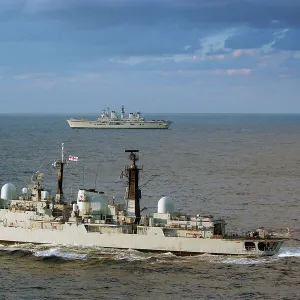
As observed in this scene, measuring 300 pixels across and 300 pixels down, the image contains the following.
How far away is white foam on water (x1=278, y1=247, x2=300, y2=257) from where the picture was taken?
150ft

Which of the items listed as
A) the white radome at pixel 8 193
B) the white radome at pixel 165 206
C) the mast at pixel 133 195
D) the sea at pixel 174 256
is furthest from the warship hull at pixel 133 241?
the white radome at pixel 8 193

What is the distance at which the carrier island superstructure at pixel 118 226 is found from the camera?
4559cm

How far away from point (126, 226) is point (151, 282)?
829 cm

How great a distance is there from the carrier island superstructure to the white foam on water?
734mm

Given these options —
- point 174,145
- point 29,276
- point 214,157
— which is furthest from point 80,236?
point 174,145

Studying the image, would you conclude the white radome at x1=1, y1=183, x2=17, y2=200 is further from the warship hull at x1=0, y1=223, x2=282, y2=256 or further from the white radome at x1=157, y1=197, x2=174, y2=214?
the white radome at x1=157, y1=197, x2=174, y2=214

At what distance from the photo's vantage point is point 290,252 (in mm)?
46375

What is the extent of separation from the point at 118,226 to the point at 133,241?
1567 mm

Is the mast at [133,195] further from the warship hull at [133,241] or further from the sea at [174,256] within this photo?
the sea at [174,256]

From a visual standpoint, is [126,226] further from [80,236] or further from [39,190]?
[39,190]

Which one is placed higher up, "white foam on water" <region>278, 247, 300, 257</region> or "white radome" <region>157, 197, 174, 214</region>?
"white radome" <region>157, 197, 174, 214</region>

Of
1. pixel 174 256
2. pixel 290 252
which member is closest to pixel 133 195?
pixel 174 256

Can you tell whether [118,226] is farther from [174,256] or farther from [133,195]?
[174,256]

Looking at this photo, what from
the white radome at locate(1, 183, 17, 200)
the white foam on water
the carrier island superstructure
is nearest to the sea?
the white foam on water
